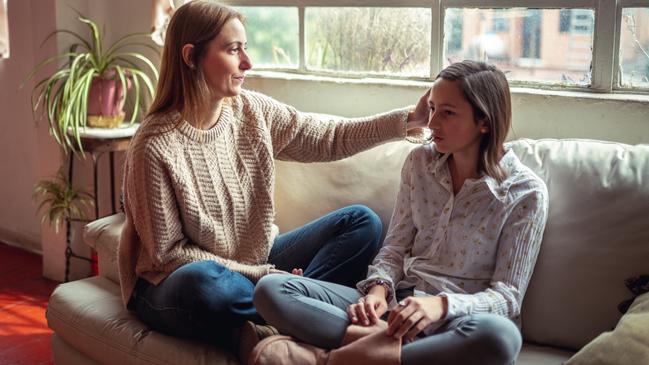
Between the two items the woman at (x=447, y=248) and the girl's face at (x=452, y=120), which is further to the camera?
the girl's face at (x=452, y=120)

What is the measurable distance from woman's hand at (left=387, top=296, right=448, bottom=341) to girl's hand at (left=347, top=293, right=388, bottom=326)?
0.26ft

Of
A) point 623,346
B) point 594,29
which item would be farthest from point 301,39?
point 623,346

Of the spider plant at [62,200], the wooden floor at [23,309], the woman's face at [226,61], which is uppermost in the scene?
the woman's face at [226,61]

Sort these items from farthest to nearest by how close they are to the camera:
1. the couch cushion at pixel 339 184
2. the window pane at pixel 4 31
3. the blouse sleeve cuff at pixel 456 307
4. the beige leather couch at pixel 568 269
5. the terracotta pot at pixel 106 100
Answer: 1. the window pane at pixel 4 31
2. the terracotta pot at pixel 106 100
3. the couch cushion at pixel 339 184
4. the beige leather couch at pixel 568 269
5. the blouse sleeve cuff at pixel 456 307

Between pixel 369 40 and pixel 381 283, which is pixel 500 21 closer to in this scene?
pixel 369 40

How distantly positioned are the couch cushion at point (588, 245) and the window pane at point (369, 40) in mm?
821

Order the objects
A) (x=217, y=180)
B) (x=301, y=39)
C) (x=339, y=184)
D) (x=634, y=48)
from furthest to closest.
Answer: (x=301, y=39), (x=339, y=184), (x=634, y=48), (x=217, y=180)

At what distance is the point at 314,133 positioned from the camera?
2.53 meters

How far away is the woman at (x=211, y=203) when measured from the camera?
84.6 inches

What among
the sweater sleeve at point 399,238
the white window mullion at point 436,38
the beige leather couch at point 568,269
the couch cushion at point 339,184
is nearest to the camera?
the beige leather couch at point 568,269

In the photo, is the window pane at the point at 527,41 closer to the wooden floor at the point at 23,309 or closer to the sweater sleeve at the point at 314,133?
the sweater sleeve at the point at 314,133

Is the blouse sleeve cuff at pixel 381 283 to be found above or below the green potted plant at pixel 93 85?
below

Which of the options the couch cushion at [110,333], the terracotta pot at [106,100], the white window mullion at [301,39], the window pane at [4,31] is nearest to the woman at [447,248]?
the couch cushion at [110,333]

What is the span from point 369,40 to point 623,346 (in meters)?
1.56
